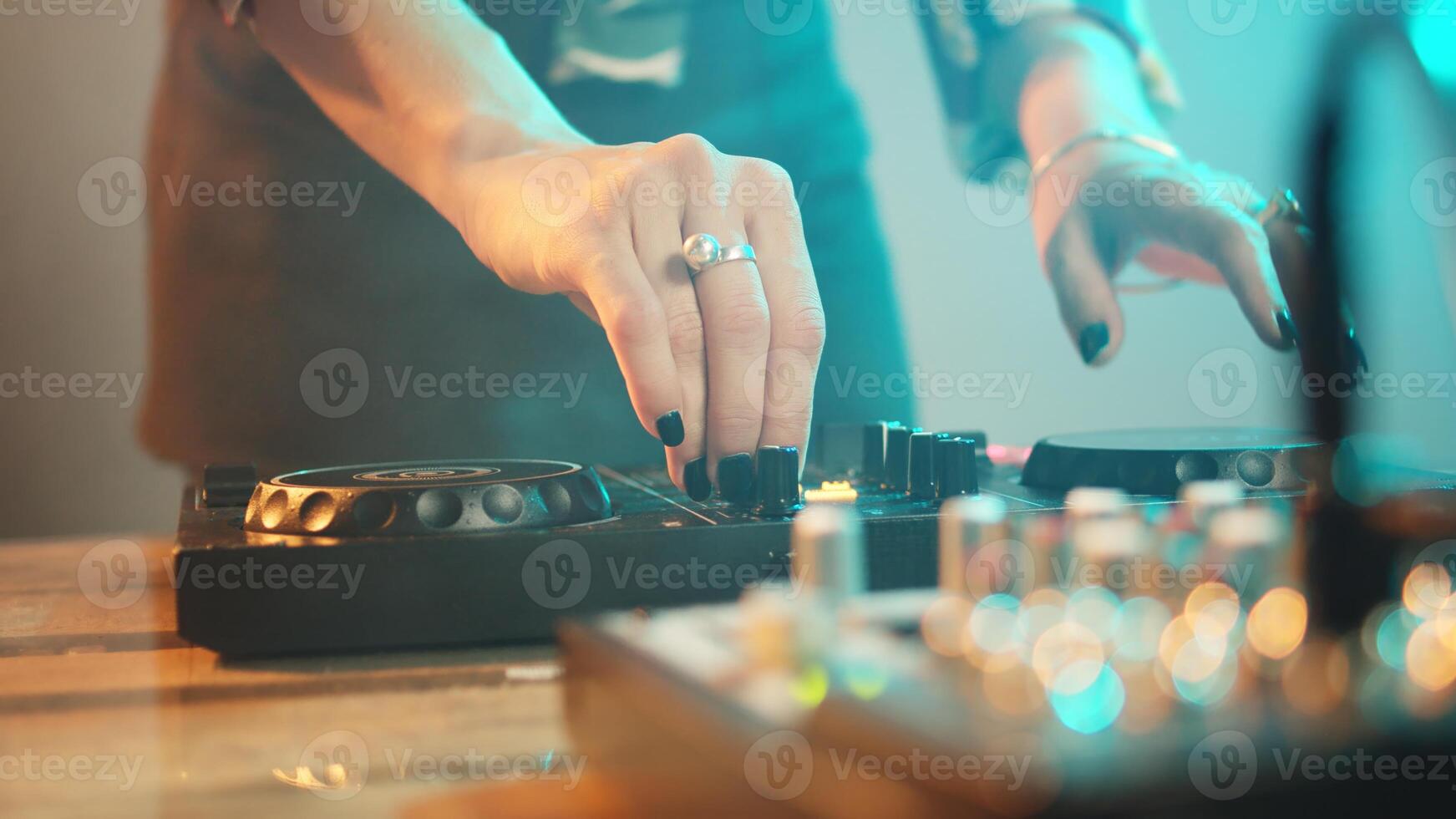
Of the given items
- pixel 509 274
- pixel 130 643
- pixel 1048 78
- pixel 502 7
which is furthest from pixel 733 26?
pixel 130 643

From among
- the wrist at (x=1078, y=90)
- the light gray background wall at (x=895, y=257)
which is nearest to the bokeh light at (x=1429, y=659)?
the wrist at (x=1078, y=90)

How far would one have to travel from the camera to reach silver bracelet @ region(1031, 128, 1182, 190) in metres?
1.28

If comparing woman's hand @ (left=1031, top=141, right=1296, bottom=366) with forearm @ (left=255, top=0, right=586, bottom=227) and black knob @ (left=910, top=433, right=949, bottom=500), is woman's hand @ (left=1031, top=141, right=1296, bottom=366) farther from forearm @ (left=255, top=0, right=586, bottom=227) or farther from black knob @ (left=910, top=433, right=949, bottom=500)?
forearm @ (left=255, top=0, right=586, bottom=227)

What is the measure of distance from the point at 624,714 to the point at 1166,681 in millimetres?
204

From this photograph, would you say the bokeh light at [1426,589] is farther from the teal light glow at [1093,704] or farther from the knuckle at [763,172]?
the knuckle at [763,172]

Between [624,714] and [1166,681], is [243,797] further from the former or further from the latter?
[1166,681]

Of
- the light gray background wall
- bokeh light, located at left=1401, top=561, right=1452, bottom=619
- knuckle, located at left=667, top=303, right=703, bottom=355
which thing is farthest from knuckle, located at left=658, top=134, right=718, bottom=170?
the light gray background wall

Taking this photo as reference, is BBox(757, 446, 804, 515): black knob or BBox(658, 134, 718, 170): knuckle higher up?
BBox(658, 134, 718, 170): knuckle

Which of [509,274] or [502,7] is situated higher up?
[502,7]

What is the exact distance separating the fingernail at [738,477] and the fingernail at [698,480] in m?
0.06

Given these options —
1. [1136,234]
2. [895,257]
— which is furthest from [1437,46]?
[1136,234]

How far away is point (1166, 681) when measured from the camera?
15.4 inches

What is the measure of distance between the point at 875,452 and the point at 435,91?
0.58m

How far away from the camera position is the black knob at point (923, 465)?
83cm
